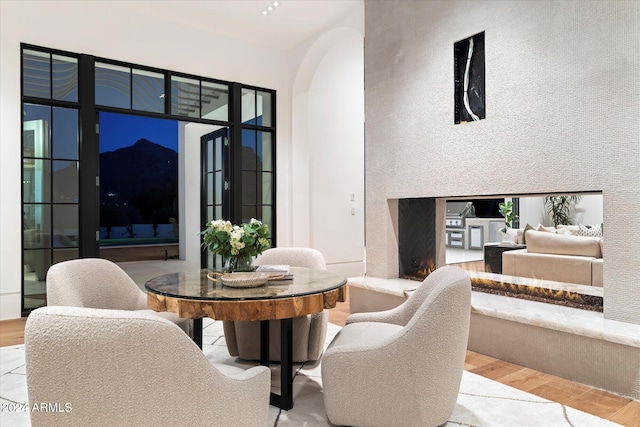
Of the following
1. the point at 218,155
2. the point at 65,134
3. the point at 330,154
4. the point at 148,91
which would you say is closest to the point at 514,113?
the point at 330,154

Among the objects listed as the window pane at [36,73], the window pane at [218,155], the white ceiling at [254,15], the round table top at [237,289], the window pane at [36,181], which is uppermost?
the white ceiling at [254,15]

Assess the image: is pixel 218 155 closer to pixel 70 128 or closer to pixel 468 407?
pixel 70 128

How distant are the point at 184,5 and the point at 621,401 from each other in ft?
15.9

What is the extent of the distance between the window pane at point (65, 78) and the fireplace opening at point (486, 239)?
11.3 ft

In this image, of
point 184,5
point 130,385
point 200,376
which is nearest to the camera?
point 130,385

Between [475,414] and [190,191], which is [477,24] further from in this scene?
[190,191]

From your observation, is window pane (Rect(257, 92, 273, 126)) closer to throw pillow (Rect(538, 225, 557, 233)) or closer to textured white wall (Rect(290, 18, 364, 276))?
textured white wall (Rect(290, 18, 364, 276))

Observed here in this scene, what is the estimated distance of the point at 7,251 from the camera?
155 inches

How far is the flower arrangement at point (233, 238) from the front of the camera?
2.26 metres

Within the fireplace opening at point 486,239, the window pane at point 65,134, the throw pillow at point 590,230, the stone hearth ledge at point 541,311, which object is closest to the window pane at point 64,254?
the window pane at point 65,134

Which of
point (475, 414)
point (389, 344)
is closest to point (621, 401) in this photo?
point (475, 414)

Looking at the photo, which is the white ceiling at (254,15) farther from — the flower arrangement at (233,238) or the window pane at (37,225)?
the flower arrangement at (233,238)

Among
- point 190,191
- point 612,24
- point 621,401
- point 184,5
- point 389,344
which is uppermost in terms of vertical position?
point 184,5

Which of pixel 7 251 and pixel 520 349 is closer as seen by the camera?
pixel 520 349
